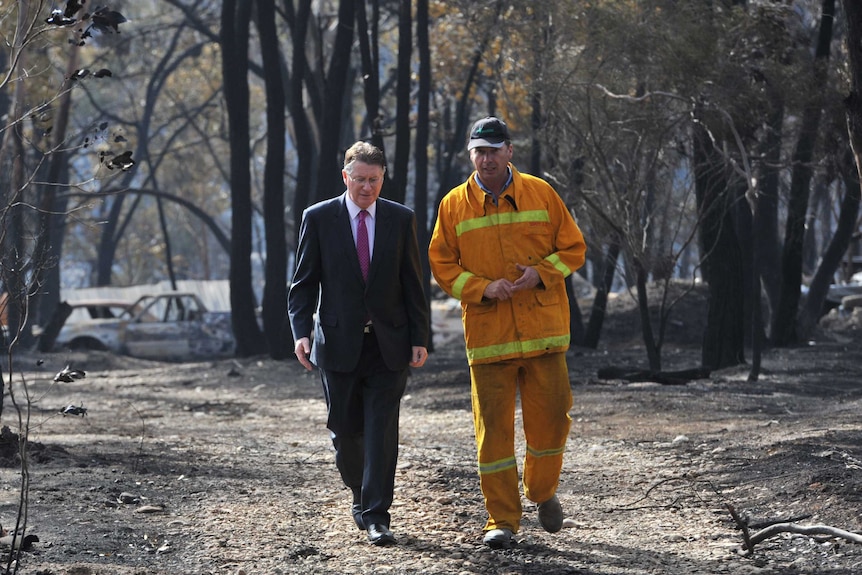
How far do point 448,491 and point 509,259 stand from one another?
2347mm

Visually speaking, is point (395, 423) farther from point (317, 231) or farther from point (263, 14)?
point (263, 14)

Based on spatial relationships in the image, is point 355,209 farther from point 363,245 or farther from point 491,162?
point 491,162

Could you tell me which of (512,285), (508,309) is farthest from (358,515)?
(512,285)

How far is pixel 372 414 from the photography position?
6.78 meters

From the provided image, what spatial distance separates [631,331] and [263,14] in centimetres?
965

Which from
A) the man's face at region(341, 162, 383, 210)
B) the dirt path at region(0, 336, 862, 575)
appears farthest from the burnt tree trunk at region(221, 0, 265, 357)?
A: the man's face at region(341, 162, 383, 210)

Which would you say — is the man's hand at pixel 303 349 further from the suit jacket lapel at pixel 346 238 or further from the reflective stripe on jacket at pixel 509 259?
the reflective stripe on jacket at pixel 509 259

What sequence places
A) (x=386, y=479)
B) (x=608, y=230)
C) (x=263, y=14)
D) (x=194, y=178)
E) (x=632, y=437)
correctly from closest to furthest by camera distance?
(x=386, y=479) < (x=632, y=437) < (x=608, y=230) < (x=263, y=14) < (x=194, y=178)

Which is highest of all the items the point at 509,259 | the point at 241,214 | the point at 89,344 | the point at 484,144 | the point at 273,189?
the point at 273,189

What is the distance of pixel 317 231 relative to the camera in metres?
6.88

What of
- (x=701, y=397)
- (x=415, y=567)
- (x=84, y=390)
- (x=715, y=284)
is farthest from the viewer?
(x=84, y=390)

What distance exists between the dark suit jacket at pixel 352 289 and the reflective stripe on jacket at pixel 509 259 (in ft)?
0.65

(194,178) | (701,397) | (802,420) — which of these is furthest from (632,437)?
(194,178)

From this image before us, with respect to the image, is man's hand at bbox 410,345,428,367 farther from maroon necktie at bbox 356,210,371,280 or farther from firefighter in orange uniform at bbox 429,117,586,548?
maroon necktie at bbox 356,210,371,280
